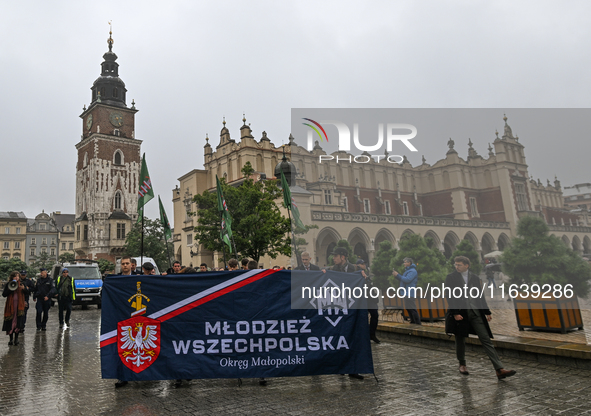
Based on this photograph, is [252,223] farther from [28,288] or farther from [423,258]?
[423,258]

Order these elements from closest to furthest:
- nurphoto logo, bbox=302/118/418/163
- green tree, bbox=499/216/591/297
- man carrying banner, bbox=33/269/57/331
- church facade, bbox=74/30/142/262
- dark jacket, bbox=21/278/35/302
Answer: green tree, bbox=499/216/591/297
nurphoto logo, bbox=302/118/418/163
man carrying banner, bbox=33/269/57/331
dark jacket, bbox=21/278/35/302
church facade, bbox=74/30/142/262

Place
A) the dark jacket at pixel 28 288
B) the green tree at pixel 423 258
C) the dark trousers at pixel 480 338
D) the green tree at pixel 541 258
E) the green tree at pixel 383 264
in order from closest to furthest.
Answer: the dark trousers at pixel 480 338
the green tree at pixel 541 258
the green tree at pixel 423 258
the green tree at pixel 383 264
the dark jacket at pixel 28 288

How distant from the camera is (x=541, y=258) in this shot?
23.9 ft

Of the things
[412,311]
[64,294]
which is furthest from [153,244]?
[412,311]

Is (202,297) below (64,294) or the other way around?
below

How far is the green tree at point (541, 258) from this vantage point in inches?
275

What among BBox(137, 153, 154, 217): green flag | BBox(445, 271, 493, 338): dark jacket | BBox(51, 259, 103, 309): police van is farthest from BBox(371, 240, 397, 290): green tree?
BBox(51, 259, 103, 309): police van

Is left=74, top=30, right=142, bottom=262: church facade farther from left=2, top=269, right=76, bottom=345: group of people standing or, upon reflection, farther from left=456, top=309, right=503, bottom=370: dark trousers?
left=456, top=309, right=503, bottom=370: dark trousers

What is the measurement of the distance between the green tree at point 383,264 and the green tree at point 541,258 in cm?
232

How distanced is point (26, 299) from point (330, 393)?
39.1ft

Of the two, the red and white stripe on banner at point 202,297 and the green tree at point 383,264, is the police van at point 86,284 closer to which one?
the green tree at point 383,264

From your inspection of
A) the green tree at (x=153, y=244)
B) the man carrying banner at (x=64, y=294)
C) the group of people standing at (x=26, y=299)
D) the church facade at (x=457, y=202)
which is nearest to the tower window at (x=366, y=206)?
the church facade at (x=457, y=202)

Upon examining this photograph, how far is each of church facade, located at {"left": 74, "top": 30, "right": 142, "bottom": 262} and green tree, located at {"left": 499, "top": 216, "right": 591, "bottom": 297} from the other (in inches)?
2849

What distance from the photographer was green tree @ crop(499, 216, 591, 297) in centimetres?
697
